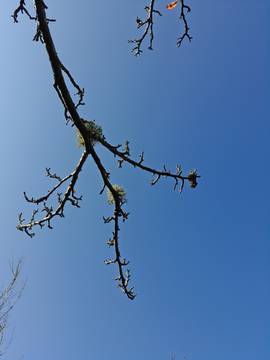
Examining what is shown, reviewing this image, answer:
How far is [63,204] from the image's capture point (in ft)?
11.9

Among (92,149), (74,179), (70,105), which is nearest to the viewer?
(70,105)

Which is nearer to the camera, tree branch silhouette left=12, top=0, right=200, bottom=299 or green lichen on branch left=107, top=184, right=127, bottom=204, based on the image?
tree branch silhouette left=12, top=0, right=200, bottom=299

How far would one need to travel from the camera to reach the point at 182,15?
3770 mm

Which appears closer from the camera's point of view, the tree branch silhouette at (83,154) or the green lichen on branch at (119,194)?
the tree branch silhouette at (83,154)

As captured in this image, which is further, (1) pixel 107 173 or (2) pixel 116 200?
(2) pixel 116 200

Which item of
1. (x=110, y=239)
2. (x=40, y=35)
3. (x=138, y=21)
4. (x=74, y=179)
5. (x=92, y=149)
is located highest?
(x=138, y=21)

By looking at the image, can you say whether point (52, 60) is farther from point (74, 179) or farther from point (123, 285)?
point (123, 285)

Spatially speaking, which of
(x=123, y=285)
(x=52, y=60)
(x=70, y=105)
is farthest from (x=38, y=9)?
(x=123, y=285)

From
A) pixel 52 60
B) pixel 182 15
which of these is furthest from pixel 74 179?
pixel 182 15

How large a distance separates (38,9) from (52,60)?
0.52 m

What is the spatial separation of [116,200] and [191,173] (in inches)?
56.8

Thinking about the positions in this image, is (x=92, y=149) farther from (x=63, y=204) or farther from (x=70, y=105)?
(x=63, y=204)

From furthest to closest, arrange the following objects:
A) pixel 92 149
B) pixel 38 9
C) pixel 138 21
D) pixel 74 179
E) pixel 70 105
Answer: pixel 138 21 < pixel 74 179 < pixel 92 149 < pixel 70 105 < pixel 38 9

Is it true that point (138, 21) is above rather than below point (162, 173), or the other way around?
above
